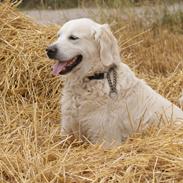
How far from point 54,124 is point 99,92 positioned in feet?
2.21

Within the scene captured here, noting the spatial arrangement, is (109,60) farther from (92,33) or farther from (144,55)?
(144,55)

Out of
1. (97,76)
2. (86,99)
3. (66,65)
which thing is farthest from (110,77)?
(66,65)

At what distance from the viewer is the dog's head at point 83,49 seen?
14.4 ft

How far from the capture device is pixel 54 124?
4.98 meters

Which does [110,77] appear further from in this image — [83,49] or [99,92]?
[83,49]

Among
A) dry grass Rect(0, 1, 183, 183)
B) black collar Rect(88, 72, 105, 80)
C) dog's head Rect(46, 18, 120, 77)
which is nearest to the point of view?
dry grass Rect(0, 1, 183, 183)

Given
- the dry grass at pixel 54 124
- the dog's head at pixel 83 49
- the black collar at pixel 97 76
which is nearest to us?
the dry grass at pixel 54 124

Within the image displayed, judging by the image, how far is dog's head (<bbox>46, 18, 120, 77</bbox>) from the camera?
4.39 m

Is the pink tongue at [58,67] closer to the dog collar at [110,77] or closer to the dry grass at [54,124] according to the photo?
the dog collar at [110,77]

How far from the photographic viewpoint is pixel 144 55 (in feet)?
22.8

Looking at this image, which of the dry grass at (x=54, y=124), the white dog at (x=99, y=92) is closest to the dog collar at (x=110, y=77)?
the white dog at (x=99, y=92)

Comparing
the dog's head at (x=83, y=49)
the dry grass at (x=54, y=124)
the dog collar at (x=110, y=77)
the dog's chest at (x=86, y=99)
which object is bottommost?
the dry grass at (x=54, y=124)

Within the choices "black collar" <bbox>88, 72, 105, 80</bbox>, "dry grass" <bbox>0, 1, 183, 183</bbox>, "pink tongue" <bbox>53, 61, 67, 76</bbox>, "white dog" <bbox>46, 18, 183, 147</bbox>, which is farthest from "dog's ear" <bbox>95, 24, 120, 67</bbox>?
"dry grass" <bbox>0, 1, 183, 183</bbox>

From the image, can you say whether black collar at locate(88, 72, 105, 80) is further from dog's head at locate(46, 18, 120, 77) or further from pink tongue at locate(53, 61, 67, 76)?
pink tongue at locate(53, 61, 67, 76)
